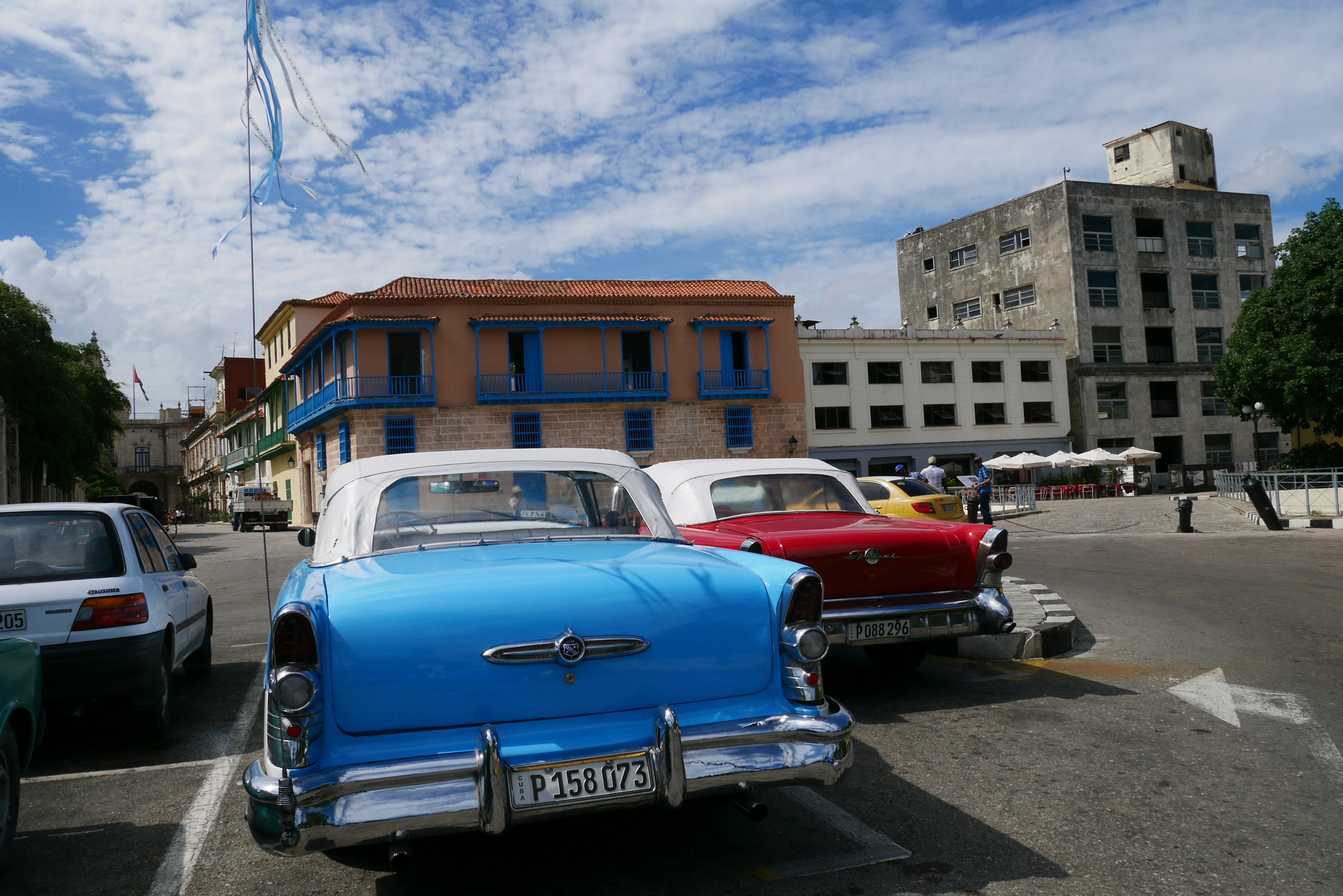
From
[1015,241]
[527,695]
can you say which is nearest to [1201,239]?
[1015,241]

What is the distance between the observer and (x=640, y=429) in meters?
38.3

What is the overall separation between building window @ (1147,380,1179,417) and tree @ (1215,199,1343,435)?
55.4ft

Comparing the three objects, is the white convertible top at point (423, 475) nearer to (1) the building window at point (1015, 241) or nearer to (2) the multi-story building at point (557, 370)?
(2) the multi-story building at point (557, 370)

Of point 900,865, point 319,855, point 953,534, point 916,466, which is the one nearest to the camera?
point 900,865

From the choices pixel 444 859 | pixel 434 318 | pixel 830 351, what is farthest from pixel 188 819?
pixel 830 351

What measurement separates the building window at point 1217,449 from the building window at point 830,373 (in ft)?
63.3

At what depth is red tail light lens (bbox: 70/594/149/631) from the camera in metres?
5.14

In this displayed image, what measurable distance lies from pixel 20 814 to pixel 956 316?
169ft

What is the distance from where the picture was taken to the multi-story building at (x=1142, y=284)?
46.4 meters

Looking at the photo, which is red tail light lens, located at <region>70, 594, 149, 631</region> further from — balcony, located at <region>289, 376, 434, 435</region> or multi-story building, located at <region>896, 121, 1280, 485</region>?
multi-story building, located at <region>896, 121, 1280, 485</region>

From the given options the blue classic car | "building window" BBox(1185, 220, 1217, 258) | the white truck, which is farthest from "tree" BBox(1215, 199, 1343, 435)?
the white truck

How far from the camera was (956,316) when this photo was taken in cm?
5166

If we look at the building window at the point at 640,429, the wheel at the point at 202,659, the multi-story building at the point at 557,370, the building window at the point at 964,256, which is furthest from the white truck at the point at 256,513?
the building window at the point at 964,256

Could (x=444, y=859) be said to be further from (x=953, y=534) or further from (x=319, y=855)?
(x=953, y=534)
